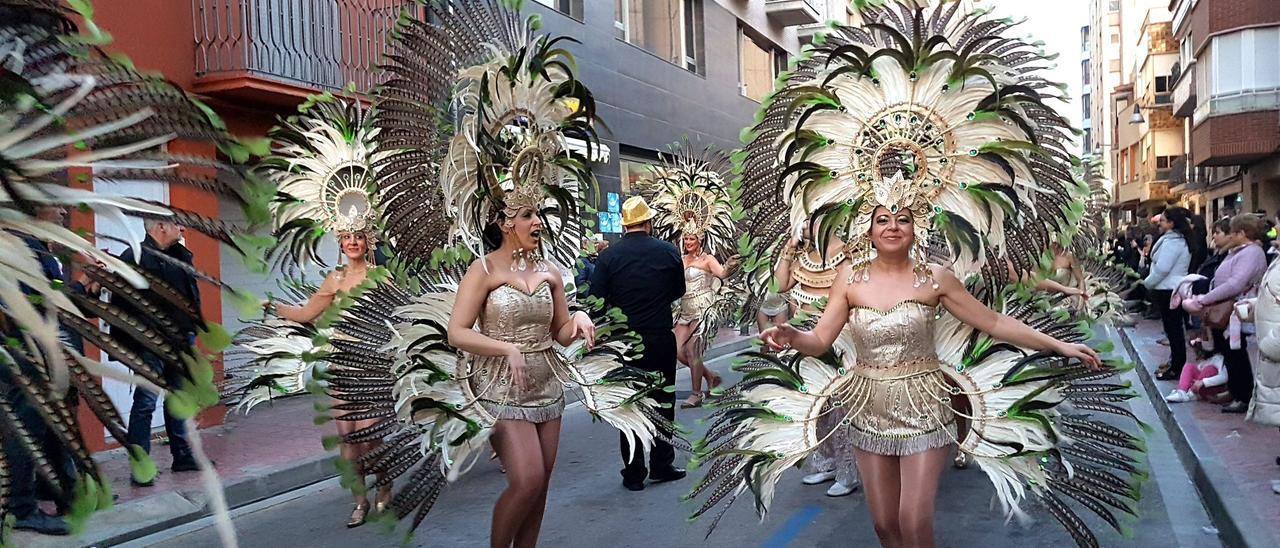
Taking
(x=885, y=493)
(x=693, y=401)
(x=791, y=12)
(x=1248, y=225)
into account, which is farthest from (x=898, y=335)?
(x=791, y=12)

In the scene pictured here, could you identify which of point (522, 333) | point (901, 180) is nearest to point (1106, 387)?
point (901, 180)

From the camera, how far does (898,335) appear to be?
4637 millimetres

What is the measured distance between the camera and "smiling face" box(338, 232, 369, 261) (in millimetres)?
7277

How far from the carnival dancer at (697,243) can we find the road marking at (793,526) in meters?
3.84

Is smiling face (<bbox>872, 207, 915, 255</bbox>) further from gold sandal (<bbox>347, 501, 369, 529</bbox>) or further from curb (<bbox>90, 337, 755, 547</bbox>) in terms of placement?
gold sandal (<bbox>347, 501, 369, 529</bbox>)

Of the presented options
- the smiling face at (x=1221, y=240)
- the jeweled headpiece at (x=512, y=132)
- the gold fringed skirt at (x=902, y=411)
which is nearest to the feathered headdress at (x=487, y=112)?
the jeweled headpiece at (x=512, y=132)

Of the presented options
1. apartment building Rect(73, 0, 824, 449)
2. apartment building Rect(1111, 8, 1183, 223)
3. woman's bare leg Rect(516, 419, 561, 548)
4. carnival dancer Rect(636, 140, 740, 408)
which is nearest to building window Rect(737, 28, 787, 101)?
apartment building Rect(73, 0, 824, 449)

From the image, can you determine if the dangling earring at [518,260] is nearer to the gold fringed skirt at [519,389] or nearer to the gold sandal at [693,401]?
the gold fringed skirt at [519,389]

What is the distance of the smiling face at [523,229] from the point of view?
519 cm

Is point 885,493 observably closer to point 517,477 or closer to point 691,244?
point 517,477

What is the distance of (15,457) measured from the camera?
2.27m

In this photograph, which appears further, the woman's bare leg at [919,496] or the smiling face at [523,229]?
the smiling face at [523,229]

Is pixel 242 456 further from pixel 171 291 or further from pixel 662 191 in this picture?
pixel 171 291

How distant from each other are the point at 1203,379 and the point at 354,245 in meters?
7.99
